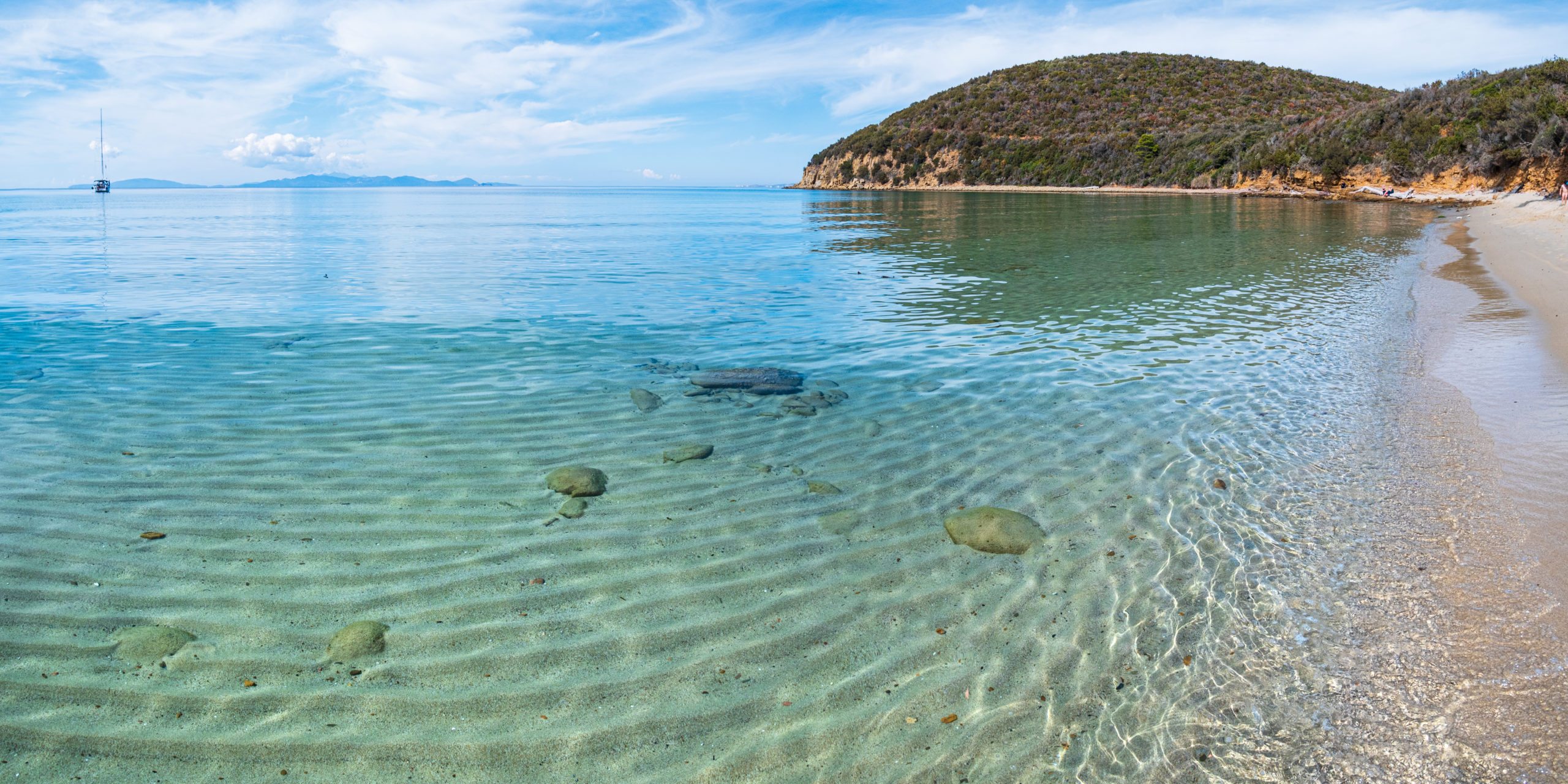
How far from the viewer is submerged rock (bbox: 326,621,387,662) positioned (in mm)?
3820

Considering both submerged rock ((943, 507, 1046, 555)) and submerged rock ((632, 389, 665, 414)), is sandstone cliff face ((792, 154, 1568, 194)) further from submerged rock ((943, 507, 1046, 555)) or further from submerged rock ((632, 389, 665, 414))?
submerged rock ((632, 389, 665, 414))

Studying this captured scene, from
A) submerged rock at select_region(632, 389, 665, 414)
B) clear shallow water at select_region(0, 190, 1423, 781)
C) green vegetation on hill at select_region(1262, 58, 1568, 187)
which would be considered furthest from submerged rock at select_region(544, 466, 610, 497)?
green vegetation on hill at select_region(1262, 58, 1568, 187)

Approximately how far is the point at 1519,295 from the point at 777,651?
16.3 meters

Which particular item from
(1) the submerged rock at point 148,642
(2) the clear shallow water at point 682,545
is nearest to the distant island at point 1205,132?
(2) the clear shallow water at point 682,545

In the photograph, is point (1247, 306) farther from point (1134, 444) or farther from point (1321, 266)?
point (1134, 444)

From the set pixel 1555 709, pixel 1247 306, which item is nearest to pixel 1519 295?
pixel 1247 306

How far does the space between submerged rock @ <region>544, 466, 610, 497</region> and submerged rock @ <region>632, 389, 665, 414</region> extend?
1839 millimetres

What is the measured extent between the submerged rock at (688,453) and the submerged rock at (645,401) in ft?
4.09

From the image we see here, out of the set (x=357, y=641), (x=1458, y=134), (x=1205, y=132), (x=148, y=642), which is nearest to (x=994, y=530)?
A: (x=357, y=641)

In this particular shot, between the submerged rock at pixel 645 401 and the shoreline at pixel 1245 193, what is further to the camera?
the shoreline at pixel 1245 193

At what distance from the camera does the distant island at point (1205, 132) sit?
43719 mm

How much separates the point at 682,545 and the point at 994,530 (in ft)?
6.79

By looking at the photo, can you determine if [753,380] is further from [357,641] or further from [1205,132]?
[1205,132]

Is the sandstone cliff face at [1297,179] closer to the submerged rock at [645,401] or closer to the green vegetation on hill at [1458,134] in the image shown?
the green vegetation on hill at [1458,134]
